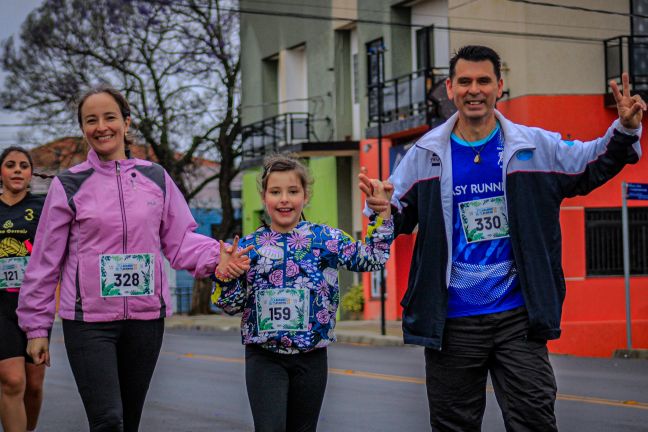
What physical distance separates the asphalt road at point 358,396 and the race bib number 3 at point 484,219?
4642 millimetres

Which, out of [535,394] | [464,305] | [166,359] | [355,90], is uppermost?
[355,90]

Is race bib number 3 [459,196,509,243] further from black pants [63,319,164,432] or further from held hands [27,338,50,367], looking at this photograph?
held hands [27,338,50,367]

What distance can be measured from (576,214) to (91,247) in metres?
18.1

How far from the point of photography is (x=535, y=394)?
5609 millimetres

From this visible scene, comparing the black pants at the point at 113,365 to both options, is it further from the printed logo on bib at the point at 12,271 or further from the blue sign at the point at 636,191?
the blue sign at the point at 636,191

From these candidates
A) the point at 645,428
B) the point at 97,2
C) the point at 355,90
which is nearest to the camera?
the point at 645,428

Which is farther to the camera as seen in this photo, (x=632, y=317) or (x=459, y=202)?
(x=632, y=317)

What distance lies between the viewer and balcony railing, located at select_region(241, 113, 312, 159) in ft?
113

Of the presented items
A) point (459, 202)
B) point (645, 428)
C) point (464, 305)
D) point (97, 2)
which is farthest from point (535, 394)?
point (97, 2)

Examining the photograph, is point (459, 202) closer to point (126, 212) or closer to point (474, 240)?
point (474, 240)

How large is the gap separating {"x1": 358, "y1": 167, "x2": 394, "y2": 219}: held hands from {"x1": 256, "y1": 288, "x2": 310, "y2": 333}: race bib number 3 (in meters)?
0.54

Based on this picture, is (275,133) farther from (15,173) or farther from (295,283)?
(295,283)

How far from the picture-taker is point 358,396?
42.8 feet

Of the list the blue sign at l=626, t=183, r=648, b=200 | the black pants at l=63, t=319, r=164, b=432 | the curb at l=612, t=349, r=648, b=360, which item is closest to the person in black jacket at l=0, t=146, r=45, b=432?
the black pants at l=63, t=319, r=164, b=432
